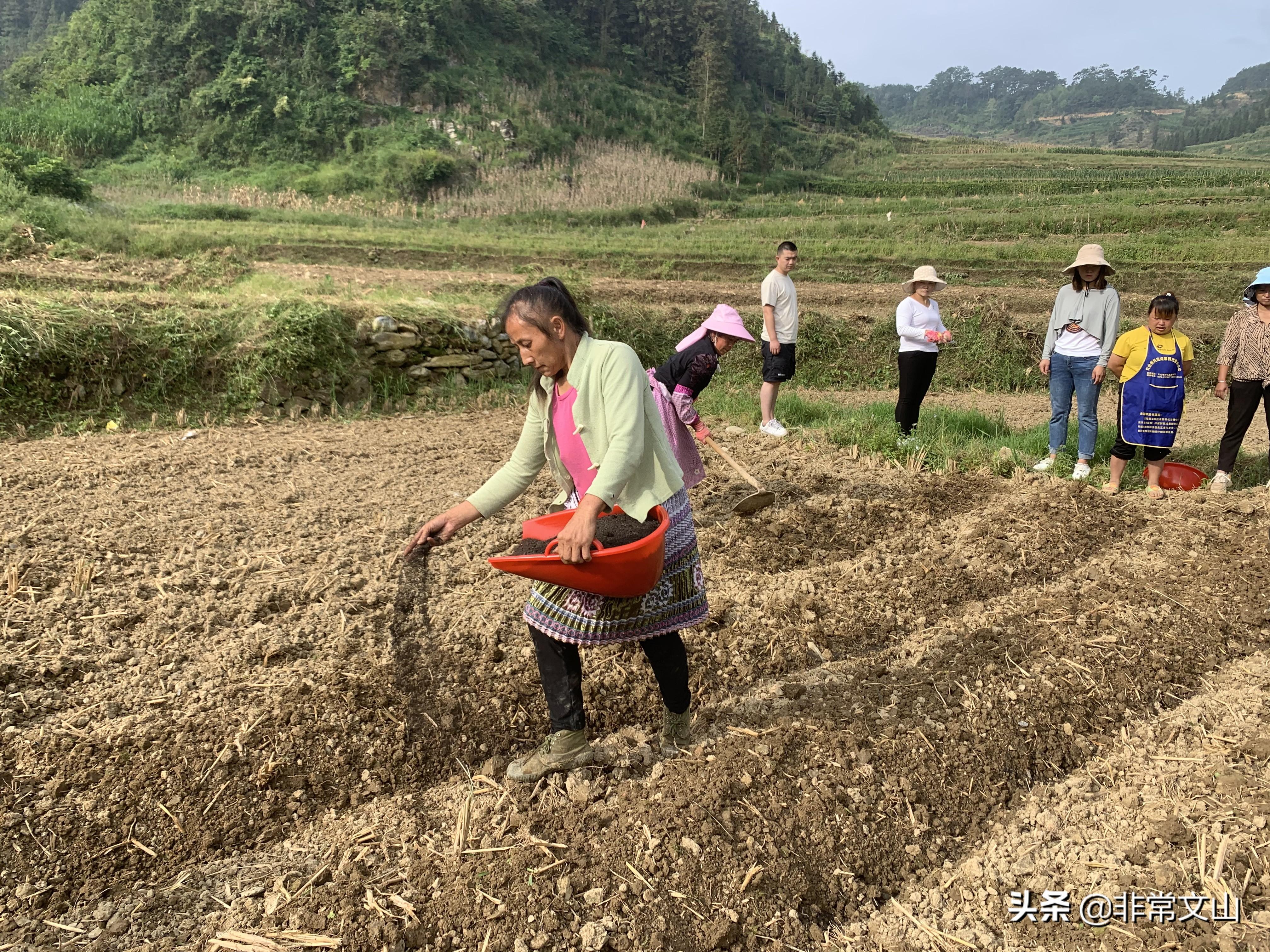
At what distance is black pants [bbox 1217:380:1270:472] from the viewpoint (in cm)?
471

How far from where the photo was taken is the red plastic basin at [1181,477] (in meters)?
5.20

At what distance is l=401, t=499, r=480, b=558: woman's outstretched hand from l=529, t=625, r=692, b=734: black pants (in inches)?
14.1

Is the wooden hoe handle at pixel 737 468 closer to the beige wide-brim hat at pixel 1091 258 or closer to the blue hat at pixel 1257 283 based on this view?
the beige wide-brim hat at pixel 1091 258

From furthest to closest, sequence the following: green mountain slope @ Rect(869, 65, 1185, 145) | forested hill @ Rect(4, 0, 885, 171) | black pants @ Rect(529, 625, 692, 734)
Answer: green mountain slope @ Rect(869, 65, 1185, 145)
forested hill @ Rect(4, 0, 885, 171)
black pants @ Rect(529, 625, 692, 734)

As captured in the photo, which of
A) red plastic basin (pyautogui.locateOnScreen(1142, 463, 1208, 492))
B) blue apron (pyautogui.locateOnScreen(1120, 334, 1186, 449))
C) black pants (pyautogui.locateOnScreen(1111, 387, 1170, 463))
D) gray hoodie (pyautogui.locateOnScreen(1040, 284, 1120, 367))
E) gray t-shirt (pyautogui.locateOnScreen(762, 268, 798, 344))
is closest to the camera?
blue apron (pyautogui.locateOnScreen(1120, 334, 1186, 449))

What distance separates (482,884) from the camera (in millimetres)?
1921

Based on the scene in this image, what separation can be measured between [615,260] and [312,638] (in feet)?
43.5

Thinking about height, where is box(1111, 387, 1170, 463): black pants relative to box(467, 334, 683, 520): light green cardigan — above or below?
below

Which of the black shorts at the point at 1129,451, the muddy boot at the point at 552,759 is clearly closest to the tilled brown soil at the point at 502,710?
the muddy boot at the point at 552,759

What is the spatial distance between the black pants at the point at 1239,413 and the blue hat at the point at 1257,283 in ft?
1.70

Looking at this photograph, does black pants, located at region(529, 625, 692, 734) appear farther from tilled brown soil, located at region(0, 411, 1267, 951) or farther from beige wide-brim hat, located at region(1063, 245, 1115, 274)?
beige wide-brim hat, located at region(1063, 245, 1115, 274)

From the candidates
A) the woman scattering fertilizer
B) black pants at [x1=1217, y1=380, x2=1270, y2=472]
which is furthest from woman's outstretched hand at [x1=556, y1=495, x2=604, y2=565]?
black pants at [x1=1217, y1=380, x2=1270, y2=472]

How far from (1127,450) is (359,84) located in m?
34.2

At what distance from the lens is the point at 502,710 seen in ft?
8.77
